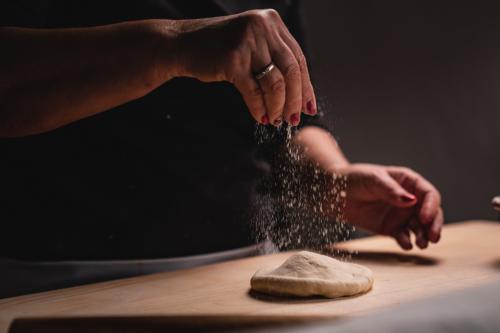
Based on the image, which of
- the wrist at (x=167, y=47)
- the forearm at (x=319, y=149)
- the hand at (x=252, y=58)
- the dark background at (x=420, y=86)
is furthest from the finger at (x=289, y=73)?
the dark background at (x=420, y=86)

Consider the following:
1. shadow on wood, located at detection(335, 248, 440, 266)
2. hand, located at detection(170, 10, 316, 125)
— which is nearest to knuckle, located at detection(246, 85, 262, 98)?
hand, located at detection(170, 10, 316, 125)

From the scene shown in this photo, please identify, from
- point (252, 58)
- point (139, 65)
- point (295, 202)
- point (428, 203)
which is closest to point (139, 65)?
point (139, 65)

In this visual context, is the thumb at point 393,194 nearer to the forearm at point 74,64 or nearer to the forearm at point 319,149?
the forearm at point 319,149

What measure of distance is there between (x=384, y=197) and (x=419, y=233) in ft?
0.44

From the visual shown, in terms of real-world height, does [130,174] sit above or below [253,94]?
below

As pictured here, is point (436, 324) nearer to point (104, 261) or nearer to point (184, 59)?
point (184, 59)

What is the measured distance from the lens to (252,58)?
906 mm

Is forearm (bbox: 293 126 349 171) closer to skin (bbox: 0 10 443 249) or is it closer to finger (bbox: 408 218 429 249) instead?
finger (bbox: 408 218 429 249)

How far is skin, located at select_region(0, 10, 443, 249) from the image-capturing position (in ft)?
2.97

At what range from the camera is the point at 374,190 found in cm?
138

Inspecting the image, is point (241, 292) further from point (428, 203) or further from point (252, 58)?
point (428, 203)

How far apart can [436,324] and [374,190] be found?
1064 mm

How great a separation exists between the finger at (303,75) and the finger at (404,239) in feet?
1.76

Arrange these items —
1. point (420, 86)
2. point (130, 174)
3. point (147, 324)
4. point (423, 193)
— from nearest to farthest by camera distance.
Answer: point (147, 324) < point (130, 174) < point (423, 193) < point (420, 86)
